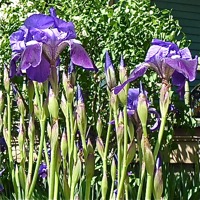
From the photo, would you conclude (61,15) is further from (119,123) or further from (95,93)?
(119,123)

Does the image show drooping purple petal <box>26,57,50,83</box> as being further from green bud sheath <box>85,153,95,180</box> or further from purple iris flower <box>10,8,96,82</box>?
green bud sheath <box>85,153,95,180</box>

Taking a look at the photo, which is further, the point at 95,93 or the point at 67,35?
the point at 95,93

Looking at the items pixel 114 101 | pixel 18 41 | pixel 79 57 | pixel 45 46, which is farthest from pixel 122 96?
pixel 18 41

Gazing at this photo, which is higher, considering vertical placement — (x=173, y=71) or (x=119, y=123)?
(x=173, y=71)

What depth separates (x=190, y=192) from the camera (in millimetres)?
3078

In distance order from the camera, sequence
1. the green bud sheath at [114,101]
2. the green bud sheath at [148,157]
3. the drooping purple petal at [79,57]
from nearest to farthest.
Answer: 1. the green bud sheath at [148,157]
2. the drooping purple petal at [79,57]
3. the green bud sheath at [114,101]

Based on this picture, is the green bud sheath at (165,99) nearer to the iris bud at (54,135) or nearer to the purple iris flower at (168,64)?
the purple iris flower at (168,64)

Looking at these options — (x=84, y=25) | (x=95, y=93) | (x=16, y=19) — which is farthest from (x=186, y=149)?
(x=16, y=19)

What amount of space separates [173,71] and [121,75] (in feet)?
0.58

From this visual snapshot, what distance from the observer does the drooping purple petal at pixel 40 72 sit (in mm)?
1446

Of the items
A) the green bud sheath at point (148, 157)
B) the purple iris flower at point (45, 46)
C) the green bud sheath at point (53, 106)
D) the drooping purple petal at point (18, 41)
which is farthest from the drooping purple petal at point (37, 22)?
the green bud sheath at point (148, 157)

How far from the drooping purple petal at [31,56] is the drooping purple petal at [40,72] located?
27mm

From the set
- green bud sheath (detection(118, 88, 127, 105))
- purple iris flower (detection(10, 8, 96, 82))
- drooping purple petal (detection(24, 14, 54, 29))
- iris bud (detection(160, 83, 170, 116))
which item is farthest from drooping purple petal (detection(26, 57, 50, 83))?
iris bud (detection(160, 83, 170, 116))

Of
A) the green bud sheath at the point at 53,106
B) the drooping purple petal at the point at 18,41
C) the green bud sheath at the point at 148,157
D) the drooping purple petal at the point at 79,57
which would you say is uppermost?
the drooping purple petal at the point at 18,41
